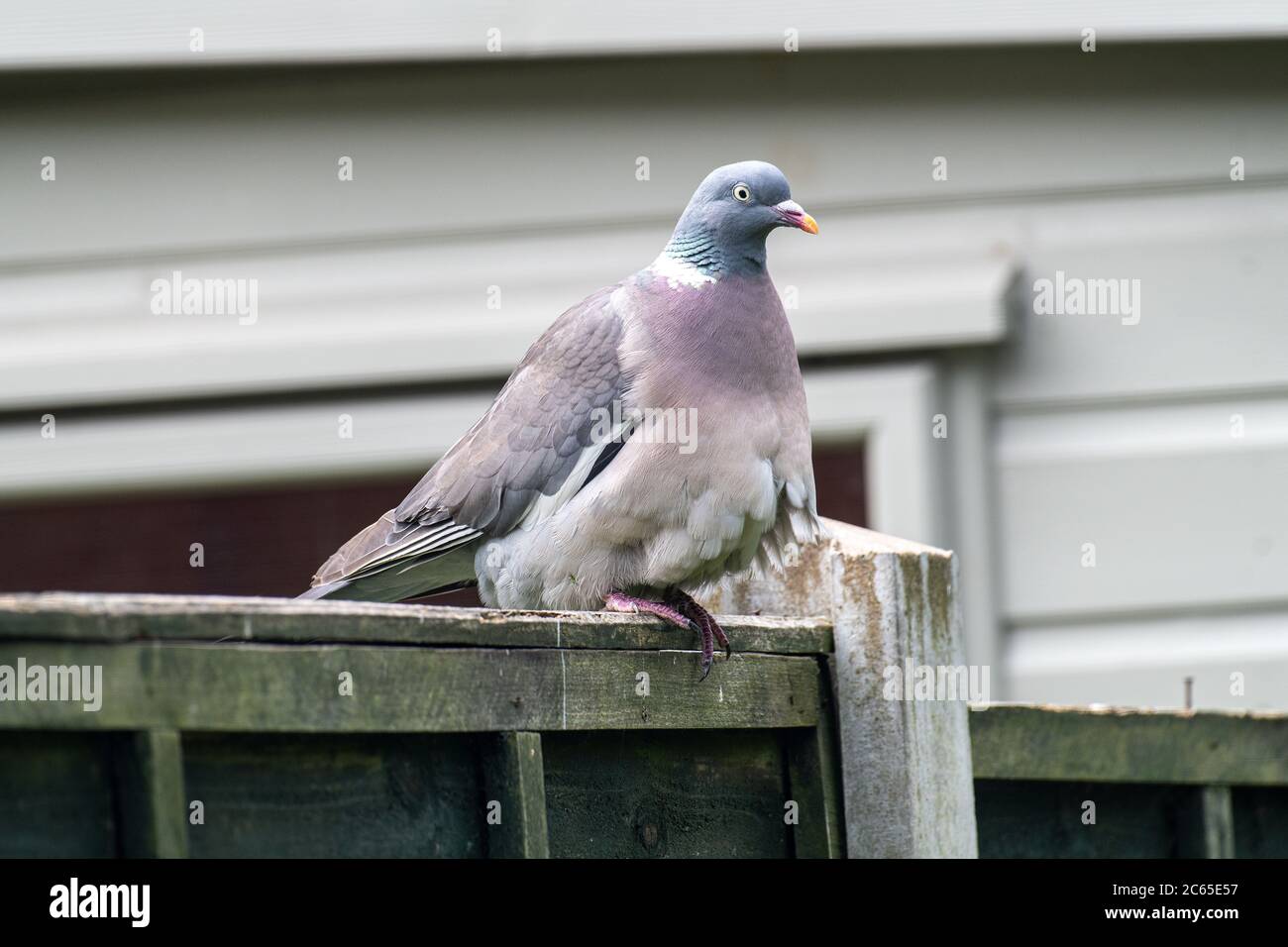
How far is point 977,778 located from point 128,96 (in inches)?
130

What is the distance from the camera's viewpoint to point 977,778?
2.68m

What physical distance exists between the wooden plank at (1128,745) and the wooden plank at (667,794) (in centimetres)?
55

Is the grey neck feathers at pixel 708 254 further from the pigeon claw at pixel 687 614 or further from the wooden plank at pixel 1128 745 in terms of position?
the wooden plank at pixel 1128 745

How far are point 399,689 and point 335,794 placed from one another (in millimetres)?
127

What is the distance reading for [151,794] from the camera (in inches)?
54.7

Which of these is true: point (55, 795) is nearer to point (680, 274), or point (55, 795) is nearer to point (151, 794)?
point (151, 794)

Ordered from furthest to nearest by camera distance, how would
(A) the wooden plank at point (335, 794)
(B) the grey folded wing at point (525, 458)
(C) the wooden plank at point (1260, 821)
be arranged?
(B) the grey folded wing at point (525, 458)
(C) the wooden plank at point (1260, 821)
(A) the wooden plank at point (335, 794)

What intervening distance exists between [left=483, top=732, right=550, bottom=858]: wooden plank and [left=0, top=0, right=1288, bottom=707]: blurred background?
280cm

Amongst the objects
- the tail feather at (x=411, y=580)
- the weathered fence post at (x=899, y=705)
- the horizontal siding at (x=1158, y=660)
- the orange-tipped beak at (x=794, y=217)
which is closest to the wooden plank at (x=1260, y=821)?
the weathered fence post at (x=899, y=705)

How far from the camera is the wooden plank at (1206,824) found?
2.86m

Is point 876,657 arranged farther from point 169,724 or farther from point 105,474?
point 105,474

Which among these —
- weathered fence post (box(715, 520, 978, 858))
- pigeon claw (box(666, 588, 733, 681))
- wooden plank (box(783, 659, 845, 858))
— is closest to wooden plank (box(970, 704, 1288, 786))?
weathered fence post (box(715, 520, 978, 858))

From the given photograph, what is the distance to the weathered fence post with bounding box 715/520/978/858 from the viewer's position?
2.31 m
